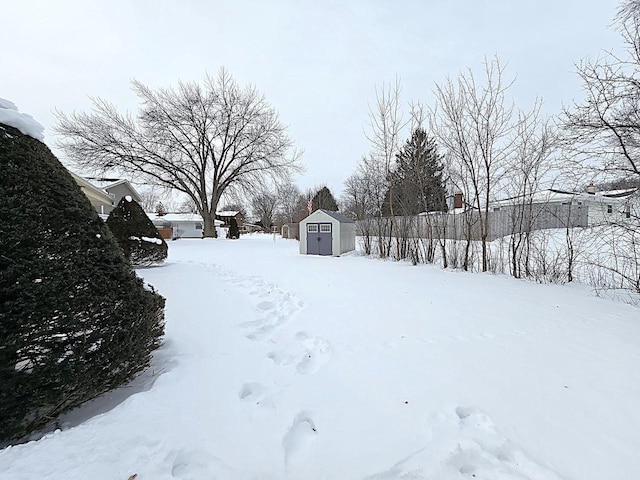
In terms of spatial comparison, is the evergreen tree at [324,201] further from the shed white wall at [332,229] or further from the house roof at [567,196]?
the house roof at [567,196]

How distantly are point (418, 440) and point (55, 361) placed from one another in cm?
199

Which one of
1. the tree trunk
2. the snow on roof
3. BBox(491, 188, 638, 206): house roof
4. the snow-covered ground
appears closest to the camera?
the snow-covered ground

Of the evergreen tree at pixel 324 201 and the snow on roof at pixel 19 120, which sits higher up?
the evergreen tree at pixel 324 201

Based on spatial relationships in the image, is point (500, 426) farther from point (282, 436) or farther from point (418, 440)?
point (282, 436)

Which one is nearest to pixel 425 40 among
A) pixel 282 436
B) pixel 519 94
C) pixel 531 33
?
pixel 531 33

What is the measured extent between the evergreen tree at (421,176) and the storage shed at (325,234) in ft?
9.02

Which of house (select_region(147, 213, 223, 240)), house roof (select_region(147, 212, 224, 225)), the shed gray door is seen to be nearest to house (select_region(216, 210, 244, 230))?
house (select_region(147, 213, 223, 240))

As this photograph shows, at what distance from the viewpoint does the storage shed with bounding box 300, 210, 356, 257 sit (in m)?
11.3

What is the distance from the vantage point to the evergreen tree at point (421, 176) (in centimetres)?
867

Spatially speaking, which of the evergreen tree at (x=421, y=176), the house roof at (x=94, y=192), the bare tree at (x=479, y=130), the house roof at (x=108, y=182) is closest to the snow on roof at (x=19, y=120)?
the house roof at (x=94, y=192)

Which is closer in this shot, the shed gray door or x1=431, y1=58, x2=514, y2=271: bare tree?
x1=431, y1=58, x2=514, y2=271: bare tree

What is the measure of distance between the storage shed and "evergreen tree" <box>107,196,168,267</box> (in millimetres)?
5594

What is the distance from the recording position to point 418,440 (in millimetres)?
1538

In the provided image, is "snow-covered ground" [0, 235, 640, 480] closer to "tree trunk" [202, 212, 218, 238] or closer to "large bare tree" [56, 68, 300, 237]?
"tree trunk" [202, 212, 218, 238]
